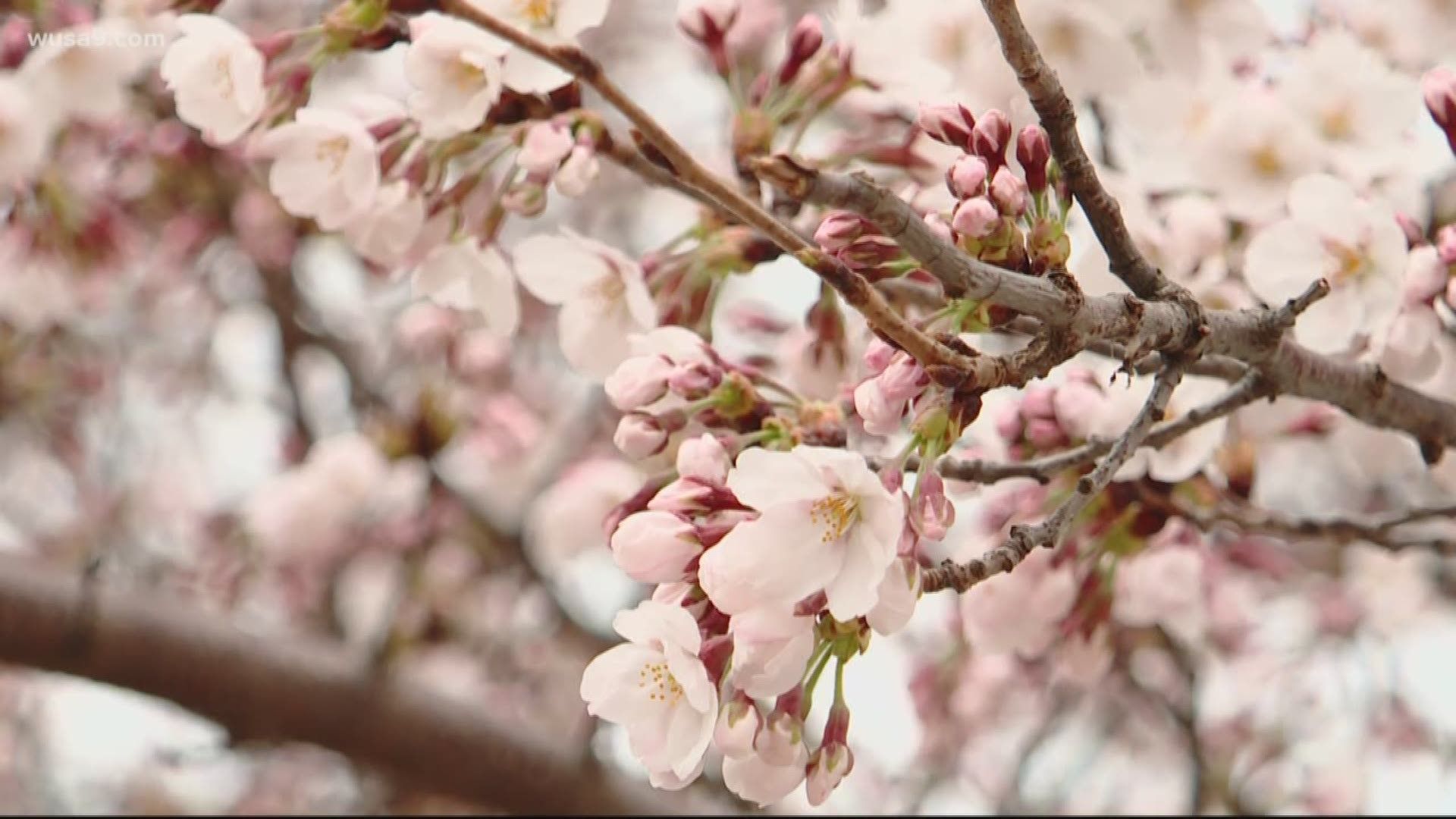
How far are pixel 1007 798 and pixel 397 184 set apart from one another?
1.61m

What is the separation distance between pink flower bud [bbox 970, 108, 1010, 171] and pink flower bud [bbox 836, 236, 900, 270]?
8 cm

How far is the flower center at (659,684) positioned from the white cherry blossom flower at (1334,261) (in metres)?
0.57

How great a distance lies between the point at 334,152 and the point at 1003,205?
0.61 metres

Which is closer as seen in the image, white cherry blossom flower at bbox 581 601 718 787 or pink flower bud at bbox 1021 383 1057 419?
white cherry blossom flower at bbox 581 601 718 787

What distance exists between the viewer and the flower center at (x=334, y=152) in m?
1.08

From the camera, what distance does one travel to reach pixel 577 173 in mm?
962

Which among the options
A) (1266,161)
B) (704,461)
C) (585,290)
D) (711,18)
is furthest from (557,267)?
(1266,161)

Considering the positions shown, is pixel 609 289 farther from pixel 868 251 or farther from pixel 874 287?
pixel 868 251

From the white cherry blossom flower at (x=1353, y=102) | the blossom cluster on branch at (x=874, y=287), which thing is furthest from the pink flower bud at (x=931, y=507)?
the white cherry blossom flower at (x=1353, y=102)

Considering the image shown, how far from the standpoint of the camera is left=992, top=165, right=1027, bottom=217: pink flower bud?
28.3 inches

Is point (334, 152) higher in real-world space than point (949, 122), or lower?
lower

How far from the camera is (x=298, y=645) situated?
1.65m

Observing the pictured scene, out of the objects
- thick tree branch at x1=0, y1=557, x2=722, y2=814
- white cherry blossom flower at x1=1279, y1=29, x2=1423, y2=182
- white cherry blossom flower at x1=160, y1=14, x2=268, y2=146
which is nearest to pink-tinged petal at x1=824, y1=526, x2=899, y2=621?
white cherry blossom flower at x1=160, y1=14, x2=268, y2=146

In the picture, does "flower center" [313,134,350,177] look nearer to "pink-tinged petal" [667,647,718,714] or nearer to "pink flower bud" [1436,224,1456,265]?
"pink-tinged petal" [667,647,718,714]
